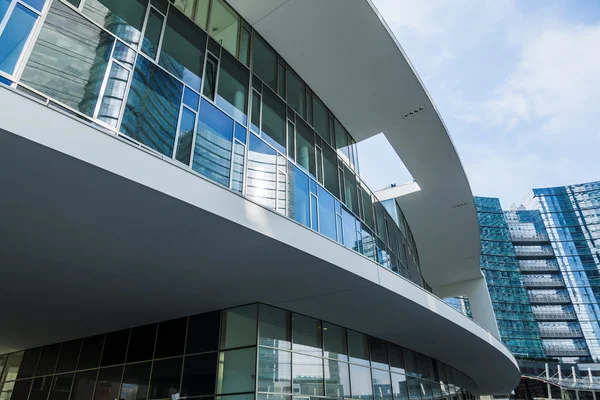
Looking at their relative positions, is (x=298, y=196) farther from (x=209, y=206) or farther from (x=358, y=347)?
(x=358, y=347)

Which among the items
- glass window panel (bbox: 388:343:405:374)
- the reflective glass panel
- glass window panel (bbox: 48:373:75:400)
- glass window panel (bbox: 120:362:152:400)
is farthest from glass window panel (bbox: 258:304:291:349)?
glass window panel (bbox: 48:373:75:400)

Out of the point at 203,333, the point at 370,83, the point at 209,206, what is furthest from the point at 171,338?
the point at 370,83

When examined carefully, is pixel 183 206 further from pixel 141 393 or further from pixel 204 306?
pixel 141 393

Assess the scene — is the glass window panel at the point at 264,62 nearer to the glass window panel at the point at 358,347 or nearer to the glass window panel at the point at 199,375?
the glass window panel at the point at 199,375

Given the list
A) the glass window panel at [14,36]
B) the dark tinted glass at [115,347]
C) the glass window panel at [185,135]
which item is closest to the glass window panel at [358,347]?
the dark tinted glass at [115,347]

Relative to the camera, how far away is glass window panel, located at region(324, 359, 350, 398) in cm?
1111

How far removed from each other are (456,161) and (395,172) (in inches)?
105

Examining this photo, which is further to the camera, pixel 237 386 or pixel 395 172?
pixel 395 172

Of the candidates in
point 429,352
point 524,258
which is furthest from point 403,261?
point 524,258

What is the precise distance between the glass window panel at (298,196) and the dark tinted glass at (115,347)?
7.22 m

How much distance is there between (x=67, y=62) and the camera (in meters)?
5.30

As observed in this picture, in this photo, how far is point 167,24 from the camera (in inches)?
341

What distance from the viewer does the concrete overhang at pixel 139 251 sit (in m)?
4.89

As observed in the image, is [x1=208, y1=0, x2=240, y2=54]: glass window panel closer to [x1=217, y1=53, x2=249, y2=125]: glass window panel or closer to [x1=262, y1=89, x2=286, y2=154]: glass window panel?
[x1=217, y1=53, x2=249, y2=125]: glass window panel
